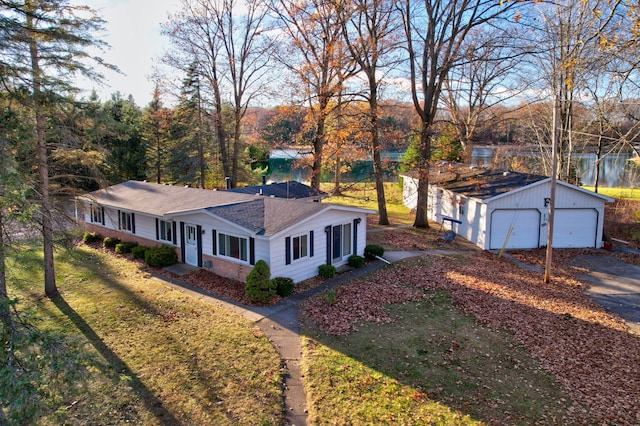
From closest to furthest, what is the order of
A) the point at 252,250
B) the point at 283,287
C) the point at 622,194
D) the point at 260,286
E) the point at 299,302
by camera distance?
the point at 260,286 < the point at 299,302 < the point at 283,287 < the point at 252,250 < the point at 622,194

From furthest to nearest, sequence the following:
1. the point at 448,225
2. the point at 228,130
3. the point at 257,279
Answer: the point at 228,130 → the point at 448,225 → the point at 257,279

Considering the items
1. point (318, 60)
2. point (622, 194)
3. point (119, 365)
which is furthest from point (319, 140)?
point (622, 194)

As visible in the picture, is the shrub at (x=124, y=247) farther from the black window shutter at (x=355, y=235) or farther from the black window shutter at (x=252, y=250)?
the black window shutter at (x=355, y=235)

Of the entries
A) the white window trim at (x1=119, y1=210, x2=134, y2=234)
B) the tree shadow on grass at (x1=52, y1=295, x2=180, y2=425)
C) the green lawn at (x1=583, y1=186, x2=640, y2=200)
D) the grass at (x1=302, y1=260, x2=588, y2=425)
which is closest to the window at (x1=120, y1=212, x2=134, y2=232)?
the white window trim at (x1=119, y1=210, x2=134, y2=234)

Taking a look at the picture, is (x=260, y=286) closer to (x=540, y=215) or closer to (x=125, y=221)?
(x=125, y=221)

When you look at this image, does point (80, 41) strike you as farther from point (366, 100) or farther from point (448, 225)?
point (448, 225)

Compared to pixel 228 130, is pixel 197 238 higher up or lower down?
lower down

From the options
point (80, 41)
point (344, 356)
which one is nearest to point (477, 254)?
point (344, 356)
